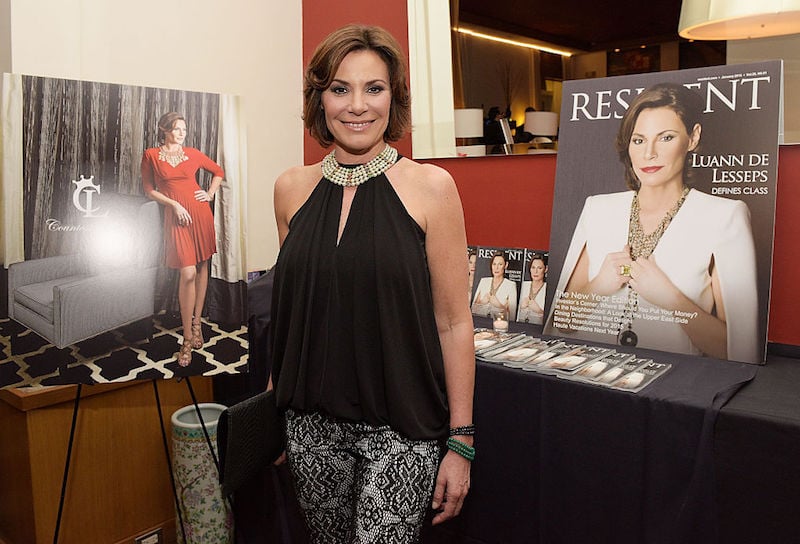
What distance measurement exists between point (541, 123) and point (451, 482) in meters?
1.43

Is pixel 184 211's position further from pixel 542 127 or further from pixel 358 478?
pixel 542 127

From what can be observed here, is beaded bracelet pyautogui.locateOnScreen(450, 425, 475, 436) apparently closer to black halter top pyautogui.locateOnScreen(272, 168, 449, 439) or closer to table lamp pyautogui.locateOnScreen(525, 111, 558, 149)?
black halter top pyautogui.locateOnScreen(272, 168, 449, 439)

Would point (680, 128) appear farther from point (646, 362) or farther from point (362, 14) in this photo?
point (362, 14)

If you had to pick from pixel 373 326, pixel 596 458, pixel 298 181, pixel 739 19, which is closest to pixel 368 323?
pixel 373 326

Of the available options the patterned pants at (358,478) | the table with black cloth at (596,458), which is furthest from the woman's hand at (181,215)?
the table with black cloth at (596,458)


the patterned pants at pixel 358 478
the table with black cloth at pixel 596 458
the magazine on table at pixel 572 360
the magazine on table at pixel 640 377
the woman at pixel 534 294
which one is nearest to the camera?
the patterned pants at pixel 358 478

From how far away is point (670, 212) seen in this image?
2072mm

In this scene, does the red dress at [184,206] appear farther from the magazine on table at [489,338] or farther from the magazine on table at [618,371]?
the magazine on table at [618,371]

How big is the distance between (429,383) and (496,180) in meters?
1.44

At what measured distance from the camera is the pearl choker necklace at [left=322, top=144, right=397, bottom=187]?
156 cm

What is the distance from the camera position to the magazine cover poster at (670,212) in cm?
196

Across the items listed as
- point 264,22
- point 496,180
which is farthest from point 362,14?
point 496,180

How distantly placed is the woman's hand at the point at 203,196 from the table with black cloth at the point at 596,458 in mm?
1011

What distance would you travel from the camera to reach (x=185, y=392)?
3.01m
